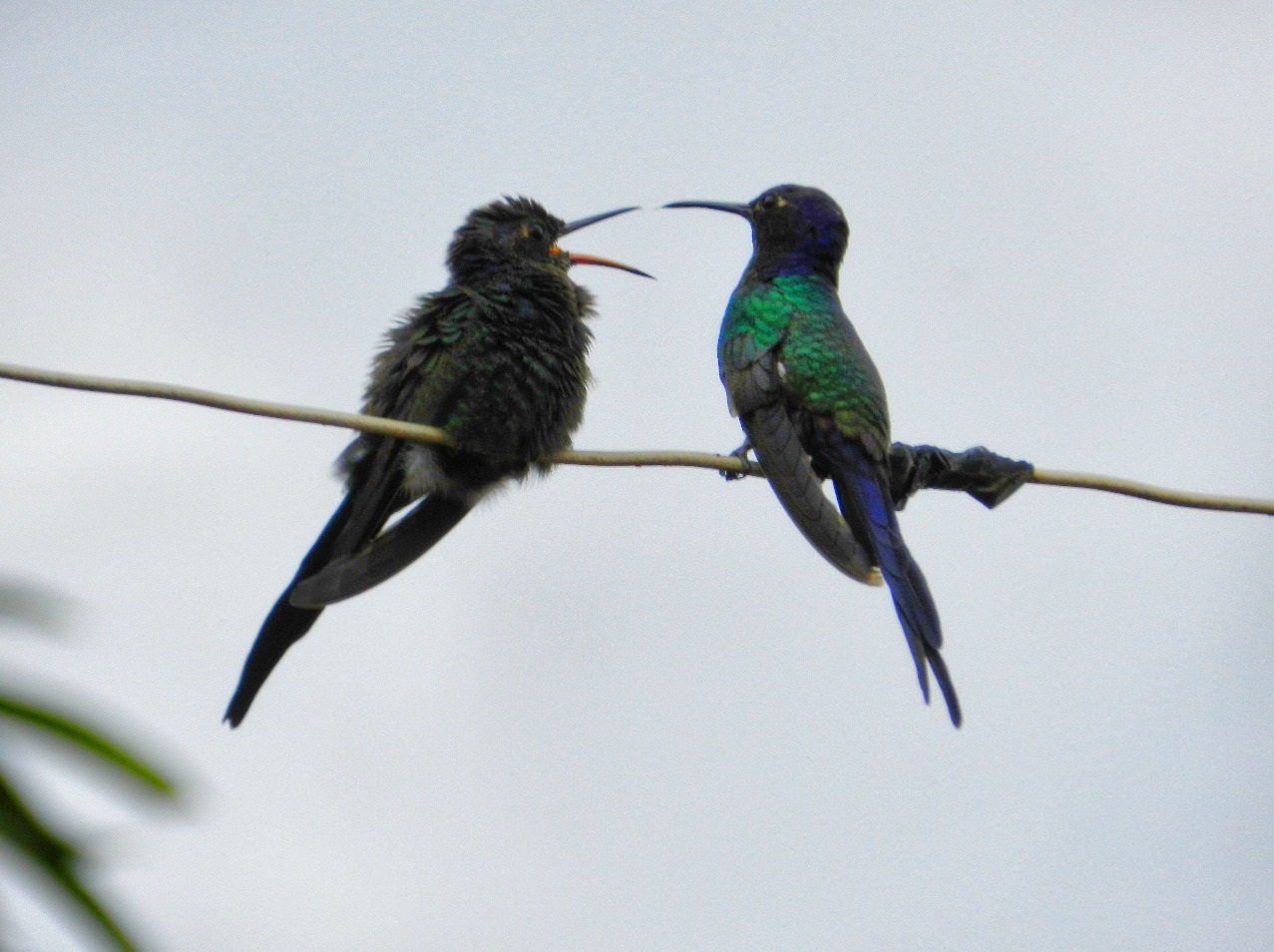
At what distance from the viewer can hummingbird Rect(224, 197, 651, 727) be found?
4.34 m

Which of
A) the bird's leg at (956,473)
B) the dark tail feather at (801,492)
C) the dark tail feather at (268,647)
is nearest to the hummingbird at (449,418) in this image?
the dark tail feather at (268,647)

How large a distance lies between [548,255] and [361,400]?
0.84 meters

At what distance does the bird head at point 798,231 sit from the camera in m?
5.91

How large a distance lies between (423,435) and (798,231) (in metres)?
2.60

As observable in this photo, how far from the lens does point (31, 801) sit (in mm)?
758

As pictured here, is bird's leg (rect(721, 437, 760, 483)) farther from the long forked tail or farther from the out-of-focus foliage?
the out-of-focus foliage

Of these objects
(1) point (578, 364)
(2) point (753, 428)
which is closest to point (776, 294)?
(2) point (753, 428)

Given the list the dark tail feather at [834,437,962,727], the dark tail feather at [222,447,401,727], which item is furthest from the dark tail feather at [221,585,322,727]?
the dark tail feather at [834,437,962,727]

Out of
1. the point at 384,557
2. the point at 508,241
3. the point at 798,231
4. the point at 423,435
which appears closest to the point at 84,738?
the point at 423,435

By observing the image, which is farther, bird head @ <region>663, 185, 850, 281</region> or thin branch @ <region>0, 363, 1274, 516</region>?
bird head @ <region>663, 185, 850, 281</region>

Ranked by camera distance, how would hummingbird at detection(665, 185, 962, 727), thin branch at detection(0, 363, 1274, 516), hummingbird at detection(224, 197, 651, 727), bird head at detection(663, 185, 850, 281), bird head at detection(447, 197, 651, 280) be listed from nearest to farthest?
1. thin branch at detection(0, 363, 1274, 516)
2. hummingbird at detection(224, 197, 651, 727)
3. hummingbird at detection(665, 185, 962, 727)
4. bird head at detection(447, 197, 651, 280)
5. bird head at detection(663, 185, 850, 281)

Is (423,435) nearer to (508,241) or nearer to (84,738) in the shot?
(508,241)

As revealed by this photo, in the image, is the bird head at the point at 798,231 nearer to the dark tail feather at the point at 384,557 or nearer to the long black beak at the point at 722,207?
the long black beak at the point at 722,207

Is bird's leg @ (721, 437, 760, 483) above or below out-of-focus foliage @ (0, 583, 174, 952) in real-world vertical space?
above
